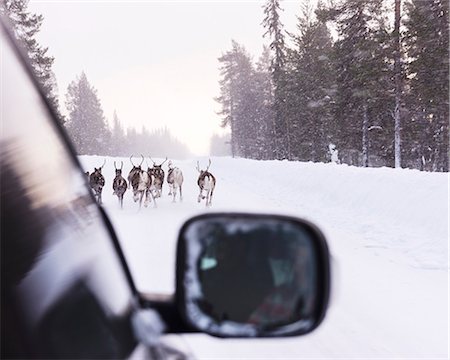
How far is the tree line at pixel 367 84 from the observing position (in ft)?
77.0

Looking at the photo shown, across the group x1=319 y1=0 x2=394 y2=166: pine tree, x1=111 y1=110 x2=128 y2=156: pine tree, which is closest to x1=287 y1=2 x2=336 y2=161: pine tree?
x1=319 y1=0 x2=394 y2=166: pine tree

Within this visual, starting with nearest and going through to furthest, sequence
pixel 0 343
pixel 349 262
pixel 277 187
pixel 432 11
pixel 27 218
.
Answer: pixel 0 343
pixel 27 218
pixel 349 262
pixel 277 187
pixel 432 11

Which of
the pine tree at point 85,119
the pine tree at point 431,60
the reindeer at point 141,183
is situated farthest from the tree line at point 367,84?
the pine tree at point 85,119

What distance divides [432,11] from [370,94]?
19.6ft

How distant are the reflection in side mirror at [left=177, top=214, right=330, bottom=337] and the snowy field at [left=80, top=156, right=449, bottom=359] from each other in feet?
0.79

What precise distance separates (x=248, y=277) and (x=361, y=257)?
621 centimetres

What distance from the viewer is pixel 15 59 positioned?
1055 millimetres

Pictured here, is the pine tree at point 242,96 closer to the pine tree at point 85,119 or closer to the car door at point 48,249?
the pine tree at point 85,119

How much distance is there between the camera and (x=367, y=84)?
2605 centimetres

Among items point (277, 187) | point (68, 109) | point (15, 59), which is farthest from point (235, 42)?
point (15, 59)

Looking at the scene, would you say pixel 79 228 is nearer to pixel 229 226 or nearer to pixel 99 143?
pixel 229 226

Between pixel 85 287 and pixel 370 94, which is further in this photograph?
pixel 370 94

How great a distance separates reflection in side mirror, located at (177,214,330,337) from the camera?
1154 mm

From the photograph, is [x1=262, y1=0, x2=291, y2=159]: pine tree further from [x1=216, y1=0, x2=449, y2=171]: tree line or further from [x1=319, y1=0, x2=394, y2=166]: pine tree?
[x1=319, y1=0, x2=394, y2=166]: pine tree
